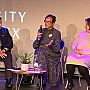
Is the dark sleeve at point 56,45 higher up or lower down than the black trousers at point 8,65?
higher up

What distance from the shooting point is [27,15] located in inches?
309

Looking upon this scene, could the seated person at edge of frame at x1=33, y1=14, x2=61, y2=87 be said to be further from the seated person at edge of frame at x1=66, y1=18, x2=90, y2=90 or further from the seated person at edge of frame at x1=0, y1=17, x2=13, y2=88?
the seated person at edge of frame at x1=0, y1=17, x2=13, y2=88

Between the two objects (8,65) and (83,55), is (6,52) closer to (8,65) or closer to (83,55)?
(8,65)

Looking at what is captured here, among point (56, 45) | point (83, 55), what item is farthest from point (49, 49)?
point (83, 55)

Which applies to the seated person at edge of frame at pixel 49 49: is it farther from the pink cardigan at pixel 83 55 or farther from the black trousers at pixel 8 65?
the black trousers at pixel 8 65

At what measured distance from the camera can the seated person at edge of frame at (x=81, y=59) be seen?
5.35 meters

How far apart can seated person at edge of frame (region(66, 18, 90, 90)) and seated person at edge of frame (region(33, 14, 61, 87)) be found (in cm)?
39

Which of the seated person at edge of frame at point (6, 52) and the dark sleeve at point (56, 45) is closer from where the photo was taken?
the seated person at edge of frame at point (6, 52)

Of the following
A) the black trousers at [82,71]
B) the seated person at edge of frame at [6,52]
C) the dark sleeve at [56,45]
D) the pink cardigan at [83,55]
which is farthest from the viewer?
the dark sleeve at [56,45]

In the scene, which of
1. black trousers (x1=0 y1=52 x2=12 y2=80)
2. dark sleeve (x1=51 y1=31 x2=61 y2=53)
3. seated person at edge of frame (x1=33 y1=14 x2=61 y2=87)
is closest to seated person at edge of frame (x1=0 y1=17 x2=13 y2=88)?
black trousers (x1=0 y1=52 x2=12 y2=80)

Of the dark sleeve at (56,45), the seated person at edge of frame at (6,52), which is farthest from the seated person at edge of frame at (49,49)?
the seated person at edge of frame at (6,52)

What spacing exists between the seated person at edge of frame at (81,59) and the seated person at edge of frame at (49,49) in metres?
0.39

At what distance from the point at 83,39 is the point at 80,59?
1.45 ft

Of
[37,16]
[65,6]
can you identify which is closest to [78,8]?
[65,6]
